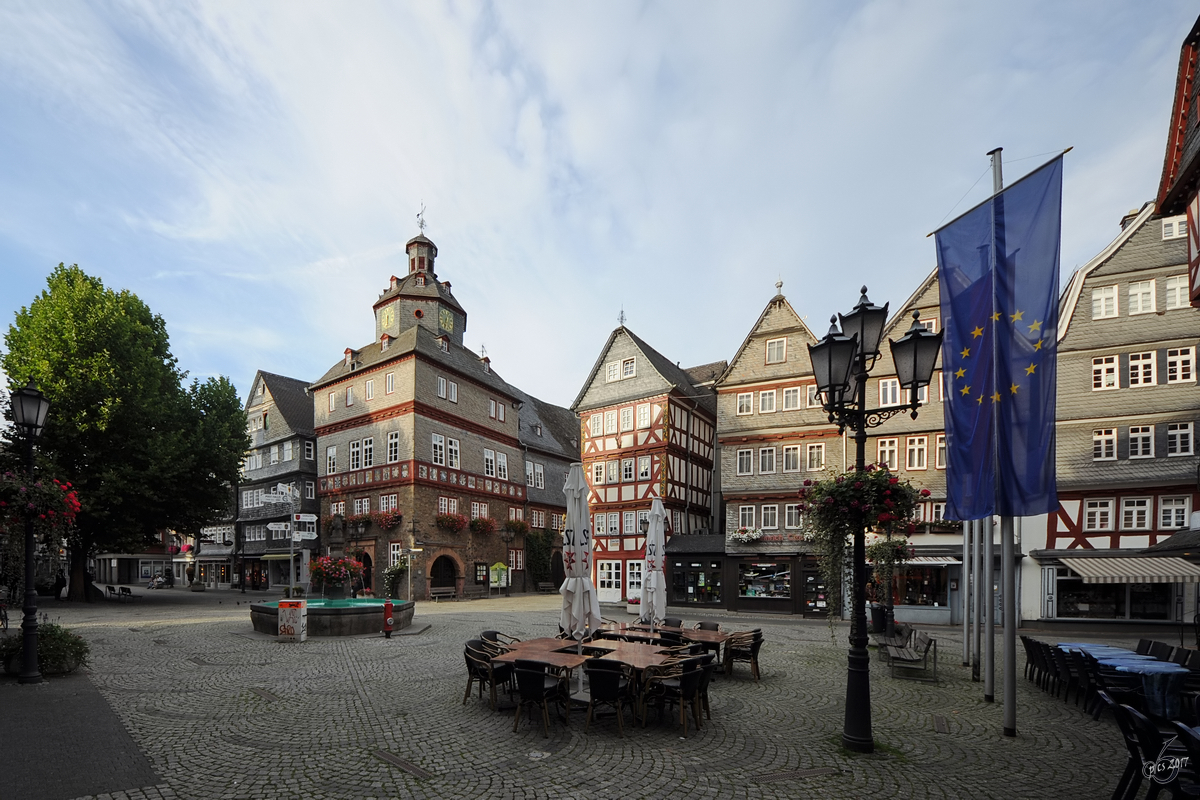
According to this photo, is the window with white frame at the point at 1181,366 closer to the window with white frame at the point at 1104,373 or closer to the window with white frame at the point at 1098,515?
the window with white frame at the point at 1104,373

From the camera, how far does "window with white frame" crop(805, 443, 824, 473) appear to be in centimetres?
2741

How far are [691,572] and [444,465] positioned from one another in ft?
48.4

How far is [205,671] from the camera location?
41.5 feet

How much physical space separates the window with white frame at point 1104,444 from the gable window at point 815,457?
9.06 m

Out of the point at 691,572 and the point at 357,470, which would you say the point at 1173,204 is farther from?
the point at 357,470

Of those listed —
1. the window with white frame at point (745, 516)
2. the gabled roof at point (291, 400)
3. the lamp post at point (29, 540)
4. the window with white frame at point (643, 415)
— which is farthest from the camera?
the gabled roof at point (291, 400)

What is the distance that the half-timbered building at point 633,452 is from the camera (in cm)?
3284

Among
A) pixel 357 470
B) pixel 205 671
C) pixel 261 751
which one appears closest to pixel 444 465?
pixel 357 470

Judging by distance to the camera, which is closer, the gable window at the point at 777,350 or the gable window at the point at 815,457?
the gable window at the point at 815,457

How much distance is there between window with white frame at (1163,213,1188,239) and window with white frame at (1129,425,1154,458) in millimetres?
6282

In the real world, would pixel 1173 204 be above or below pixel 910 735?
above

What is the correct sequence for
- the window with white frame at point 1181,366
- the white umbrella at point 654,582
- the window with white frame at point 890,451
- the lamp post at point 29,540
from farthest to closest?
the window with white frame at point 890,451, the window with white frame at point 1181,366, the white umbrella at point 654,582, the lamp post at point 29,540

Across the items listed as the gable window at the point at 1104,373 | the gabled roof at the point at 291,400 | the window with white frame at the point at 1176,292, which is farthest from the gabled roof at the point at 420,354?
the window with white frame at the point at 1176,292

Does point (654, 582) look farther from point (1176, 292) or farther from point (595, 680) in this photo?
point (1176, 292)
